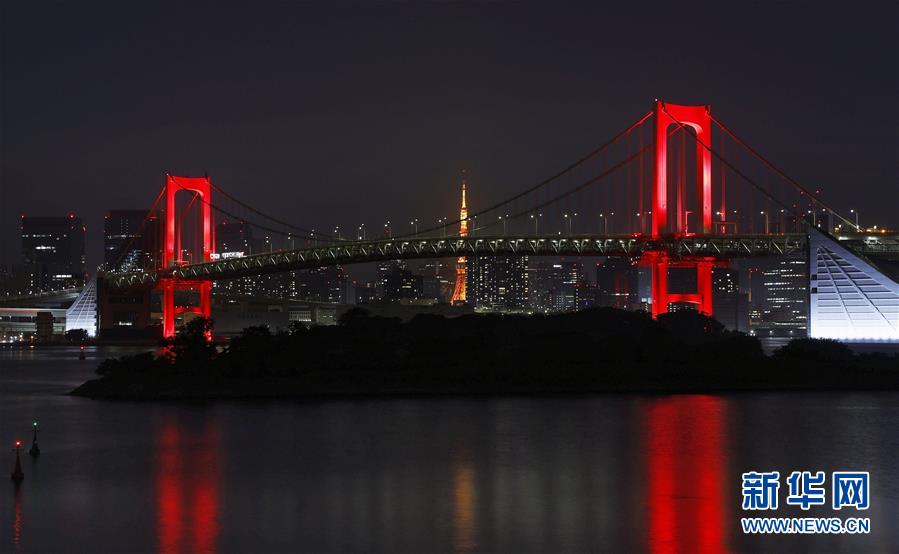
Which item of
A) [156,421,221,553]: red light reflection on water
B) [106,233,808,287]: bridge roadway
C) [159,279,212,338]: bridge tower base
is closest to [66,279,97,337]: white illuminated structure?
[106,233,808,287]: bridge roadway

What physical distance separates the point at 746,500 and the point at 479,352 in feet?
55.8

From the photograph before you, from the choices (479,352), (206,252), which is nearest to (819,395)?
(479,352)

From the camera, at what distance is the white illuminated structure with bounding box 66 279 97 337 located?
57906mm

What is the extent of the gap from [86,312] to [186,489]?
4693 cm

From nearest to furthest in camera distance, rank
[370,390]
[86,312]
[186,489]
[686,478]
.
Answer: [186,489]
[686,478]
[370,390]
[86,312]

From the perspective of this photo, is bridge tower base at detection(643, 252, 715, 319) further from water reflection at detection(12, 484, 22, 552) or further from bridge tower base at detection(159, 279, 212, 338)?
water reflection at detection(12, 484, 22, 552)

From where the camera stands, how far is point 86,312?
58562 mm

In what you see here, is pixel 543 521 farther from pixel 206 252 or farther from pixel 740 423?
pixel 206 252

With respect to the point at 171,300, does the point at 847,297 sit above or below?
below

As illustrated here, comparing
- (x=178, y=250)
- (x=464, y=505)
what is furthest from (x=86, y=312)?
(x=464, y=505)

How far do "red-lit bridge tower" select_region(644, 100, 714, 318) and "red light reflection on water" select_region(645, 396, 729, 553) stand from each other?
1133 centimetres

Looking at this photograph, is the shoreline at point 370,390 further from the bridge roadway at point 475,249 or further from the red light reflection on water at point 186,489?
the bridge roadway at point 475,249

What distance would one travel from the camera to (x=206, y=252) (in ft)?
168

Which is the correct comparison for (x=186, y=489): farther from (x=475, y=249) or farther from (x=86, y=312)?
(x=86, y=312)
